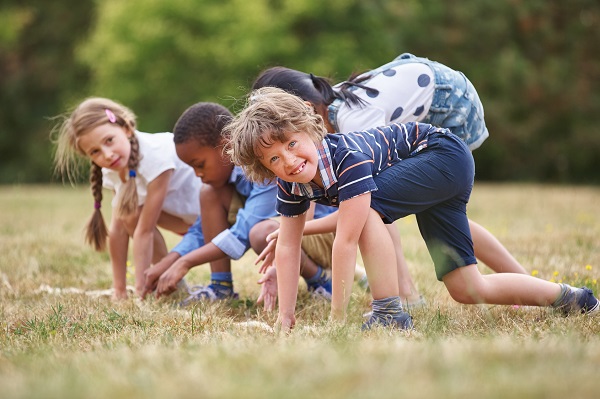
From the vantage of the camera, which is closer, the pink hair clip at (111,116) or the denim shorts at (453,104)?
the denim shorts at (453,104)

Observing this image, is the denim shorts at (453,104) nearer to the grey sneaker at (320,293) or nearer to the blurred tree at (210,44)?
the grey sneaker at (320,293)

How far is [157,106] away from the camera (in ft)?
78.9

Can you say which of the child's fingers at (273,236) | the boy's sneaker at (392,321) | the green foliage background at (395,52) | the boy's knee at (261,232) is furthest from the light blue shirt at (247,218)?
the green foliage background at (395,52)

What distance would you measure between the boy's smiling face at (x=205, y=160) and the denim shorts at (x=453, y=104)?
3.84ft

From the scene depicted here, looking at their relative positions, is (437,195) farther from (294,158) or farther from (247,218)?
(247,218)

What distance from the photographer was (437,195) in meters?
3.49

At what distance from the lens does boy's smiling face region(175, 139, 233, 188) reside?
168 inches

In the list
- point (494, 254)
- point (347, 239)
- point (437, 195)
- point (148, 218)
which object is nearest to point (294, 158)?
point (347, 239)

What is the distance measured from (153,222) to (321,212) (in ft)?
3.49

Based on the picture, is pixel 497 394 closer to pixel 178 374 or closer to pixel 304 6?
pixel 178 374

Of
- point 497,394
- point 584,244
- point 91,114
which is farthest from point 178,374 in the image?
point 584,244

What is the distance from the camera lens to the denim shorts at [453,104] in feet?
13.7

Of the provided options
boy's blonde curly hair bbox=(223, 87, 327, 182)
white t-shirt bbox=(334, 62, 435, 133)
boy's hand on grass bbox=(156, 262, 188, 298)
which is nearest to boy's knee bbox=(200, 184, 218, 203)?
boy's hand on grass bbox=(156, 262, 188, 298)

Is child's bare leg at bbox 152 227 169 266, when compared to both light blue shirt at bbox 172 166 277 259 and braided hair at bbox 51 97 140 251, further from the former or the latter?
light blue shirt at bbox 172 166 277 259
